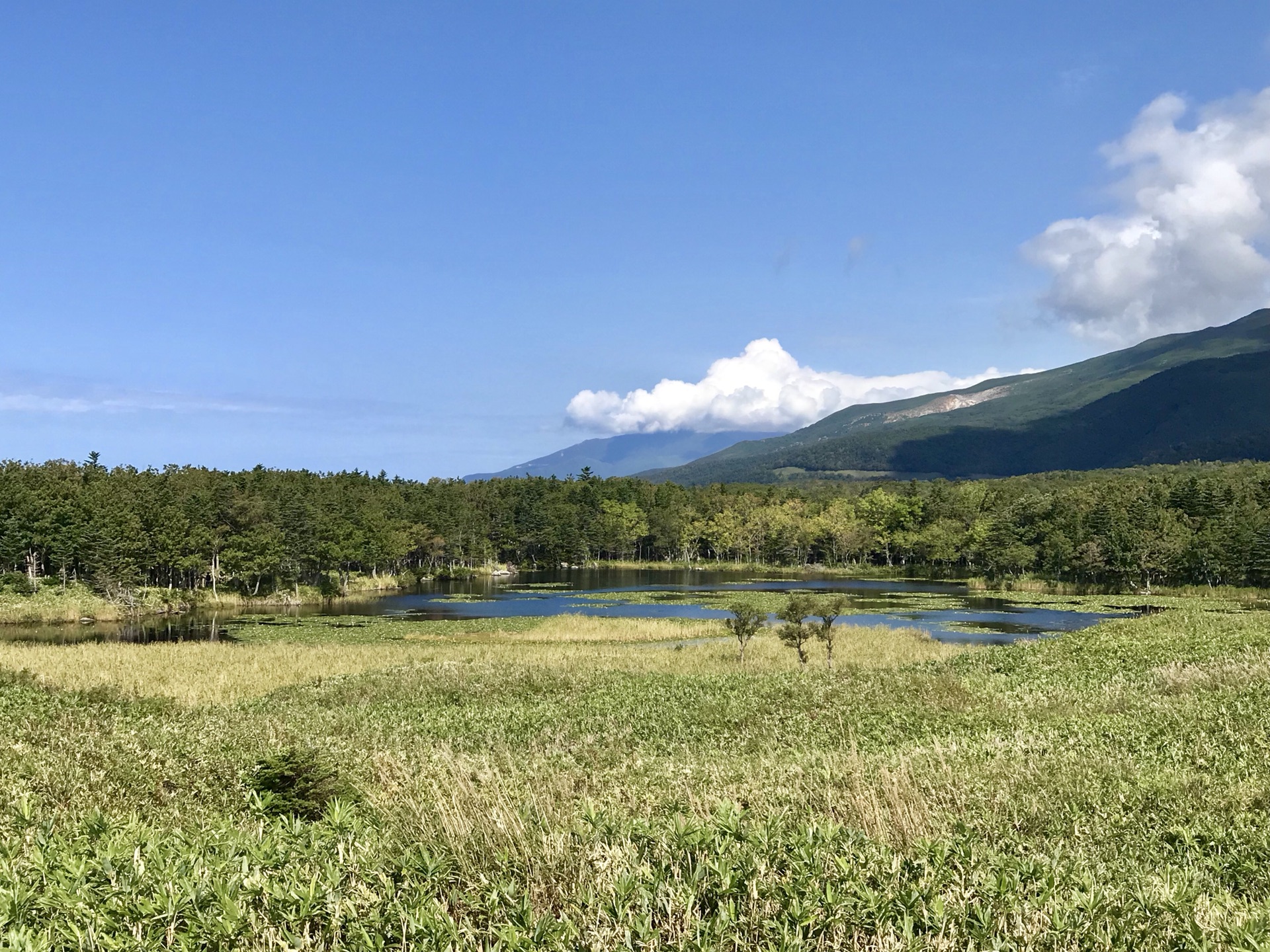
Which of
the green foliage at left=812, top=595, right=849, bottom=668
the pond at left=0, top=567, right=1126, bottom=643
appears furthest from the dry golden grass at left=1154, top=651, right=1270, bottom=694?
the pond at left=0, top=567, right=1126, bottom=643

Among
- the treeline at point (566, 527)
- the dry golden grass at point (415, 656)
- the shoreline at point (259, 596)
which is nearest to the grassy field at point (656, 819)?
the dry golden grass at point (415, 656)

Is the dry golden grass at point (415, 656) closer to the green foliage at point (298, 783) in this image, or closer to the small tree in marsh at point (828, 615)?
the small tree in marsh at point (828, 615)

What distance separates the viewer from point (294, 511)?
102m

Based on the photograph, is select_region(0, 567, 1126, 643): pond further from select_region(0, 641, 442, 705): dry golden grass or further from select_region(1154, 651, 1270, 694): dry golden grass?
select_region(1154, 651, 1270, 694): dry golden grass

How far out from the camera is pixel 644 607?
8581cm

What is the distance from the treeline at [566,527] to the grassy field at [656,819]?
71915 mm

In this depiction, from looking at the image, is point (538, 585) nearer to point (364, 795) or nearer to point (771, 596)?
point (771, 596)

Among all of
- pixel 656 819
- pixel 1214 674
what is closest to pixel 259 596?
pixel 1214 674

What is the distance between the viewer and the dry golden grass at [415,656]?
33.1 meters

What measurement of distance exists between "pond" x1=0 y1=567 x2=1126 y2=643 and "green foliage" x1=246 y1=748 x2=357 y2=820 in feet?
174

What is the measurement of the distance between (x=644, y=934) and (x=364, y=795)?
744 cm

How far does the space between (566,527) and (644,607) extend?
269ft

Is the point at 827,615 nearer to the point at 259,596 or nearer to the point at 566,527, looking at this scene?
the point at 259,596

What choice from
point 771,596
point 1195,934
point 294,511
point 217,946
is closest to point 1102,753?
point 1195,934
